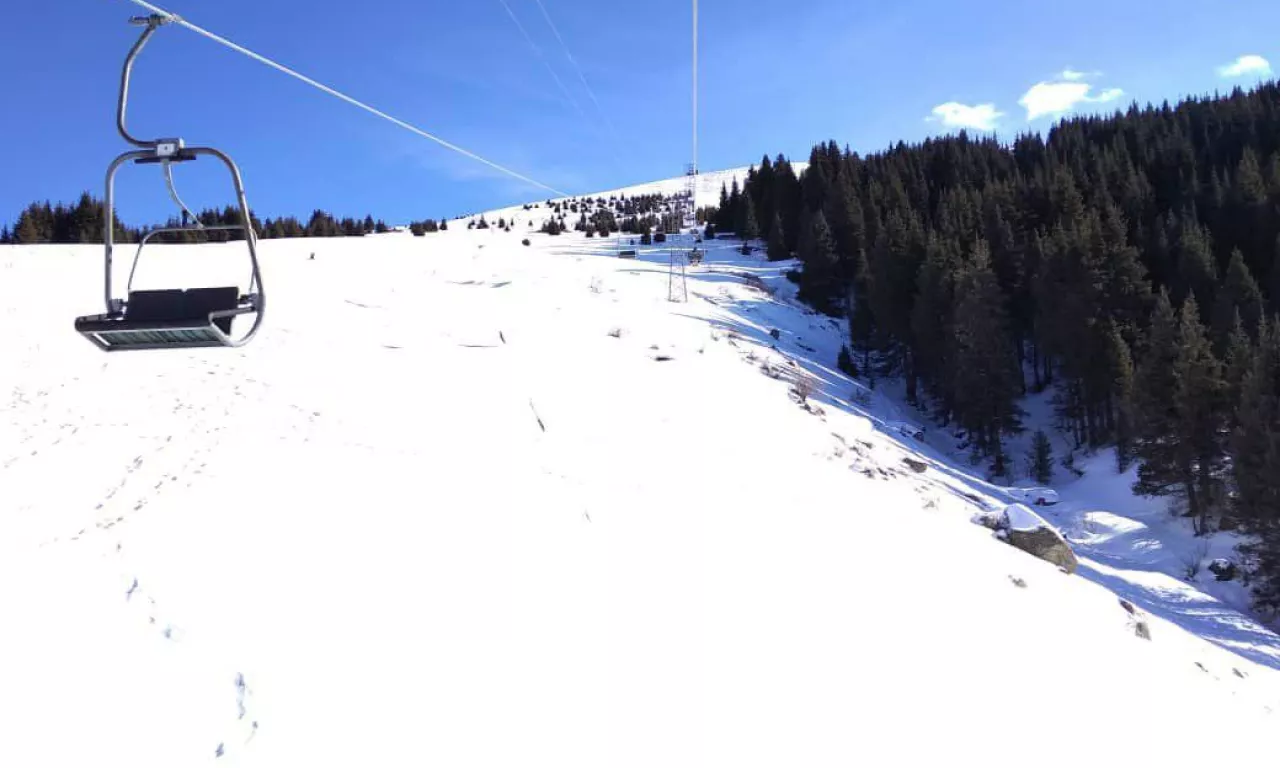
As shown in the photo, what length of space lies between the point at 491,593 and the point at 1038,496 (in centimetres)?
2812

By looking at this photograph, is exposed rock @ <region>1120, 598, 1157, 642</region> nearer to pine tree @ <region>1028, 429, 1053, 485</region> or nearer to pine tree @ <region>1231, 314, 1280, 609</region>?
pine tree @ <region>1231, 314, 1280, 609</region>

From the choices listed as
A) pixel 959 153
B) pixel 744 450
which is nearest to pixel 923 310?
pixel 744 450

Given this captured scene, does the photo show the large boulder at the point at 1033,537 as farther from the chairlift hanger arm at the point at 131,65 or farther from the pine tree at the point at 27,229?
the pine tree at the point at 27,229

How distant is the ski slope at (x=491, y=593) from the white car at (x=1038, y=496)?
1256 cm

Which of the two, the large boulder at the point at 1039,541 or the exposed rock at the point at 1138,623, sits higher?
the large boulder at the point at 1039,541

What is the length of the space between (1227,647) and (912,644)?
12877 mm

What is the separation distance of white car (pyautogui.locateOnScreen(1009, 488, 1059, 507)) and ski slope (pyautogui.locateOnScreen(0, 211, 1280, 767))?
12.6m

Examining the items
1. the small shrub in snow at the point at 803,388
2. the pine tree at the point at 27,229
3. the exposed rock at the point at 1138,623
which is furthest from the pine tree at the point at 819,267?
the pine tree at the point at 27,229

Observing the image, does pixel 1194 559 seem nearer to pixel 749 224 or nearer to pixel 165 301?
pixel 165 301

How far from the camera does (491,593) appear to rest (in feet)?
27.3

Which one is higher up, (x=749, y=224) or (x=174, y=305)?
(x=749, y=224)

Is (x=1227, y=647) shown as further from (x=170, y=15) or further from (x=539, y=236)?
(x=539, y=236)

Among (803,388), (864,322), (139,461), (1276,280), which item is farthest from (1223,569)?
(139,461)

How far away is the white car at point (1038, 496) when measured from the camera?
28438 millimetres
